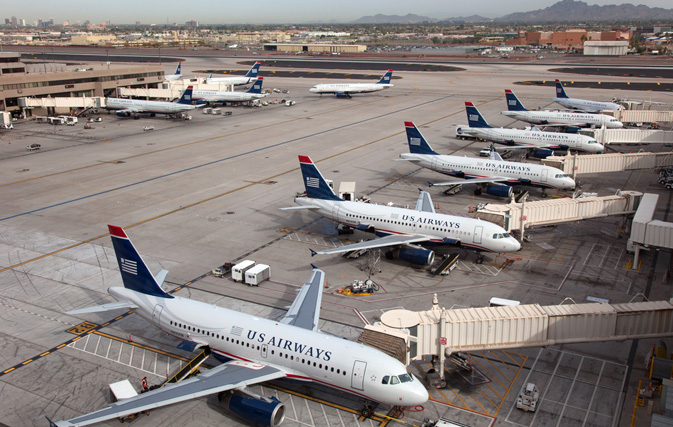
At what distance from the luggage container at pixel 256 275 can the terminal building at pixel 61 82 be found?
96.8 metres

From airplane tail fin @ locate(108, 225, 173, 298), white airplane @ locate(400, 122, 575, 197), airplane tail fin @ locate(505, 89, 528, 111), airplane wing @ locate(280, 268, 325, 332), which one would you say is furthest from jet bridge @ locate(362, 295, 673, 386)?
airplane tail fin @ locate(505, 89, 528, 111)

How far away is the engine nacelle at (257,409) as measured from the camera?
2584cm

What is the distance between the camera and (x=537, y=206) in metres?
49.0

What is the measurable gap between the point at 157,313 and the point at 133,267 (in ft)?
10.0

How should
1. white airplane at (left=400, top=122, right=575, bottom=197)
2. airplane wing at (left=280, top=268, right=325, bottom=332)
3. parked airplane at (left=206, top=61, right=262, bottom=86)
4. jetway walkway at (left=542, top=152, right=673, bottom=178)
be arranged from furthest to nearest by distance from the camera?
parked airplane at (left=206, top=61, right=262, bottom=86), jetway walkway at (left=542, top=152, right=673, bottom=178), white airplane at (left=400, top=122, right=575, bottom=197), airplane wing at (left=280, top=268, right=325, bottom=332)

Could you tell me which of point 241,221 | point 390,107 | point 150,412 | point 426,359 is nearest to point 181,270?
point 241,221

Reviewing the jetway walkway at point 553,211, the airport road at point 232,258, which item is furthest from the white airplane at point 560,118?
the jetway walkway at point 553,211

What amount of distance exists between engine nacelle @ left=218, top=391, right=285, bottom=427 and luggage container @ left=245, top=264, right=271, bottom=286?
1541 centimetres

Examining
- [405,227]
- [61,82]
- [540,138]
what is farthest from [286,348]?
[61,82]

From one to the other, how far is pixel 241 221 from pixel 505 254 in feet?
85.9

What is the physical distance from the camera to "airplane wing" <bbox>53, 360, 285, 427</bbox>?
24234mm

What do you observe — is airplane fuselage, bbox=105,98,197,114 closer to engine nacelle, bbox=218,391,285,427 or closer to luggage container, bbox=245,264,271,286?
luggage container, bbox=245,264,271,286

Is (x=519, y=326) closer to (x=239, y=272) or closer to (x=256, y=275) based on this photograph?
(x=256, y=275)

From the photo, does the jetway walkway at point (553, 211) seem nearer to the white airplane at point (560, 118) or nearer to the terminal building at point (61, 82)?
the white airplane at point (560, 118)
